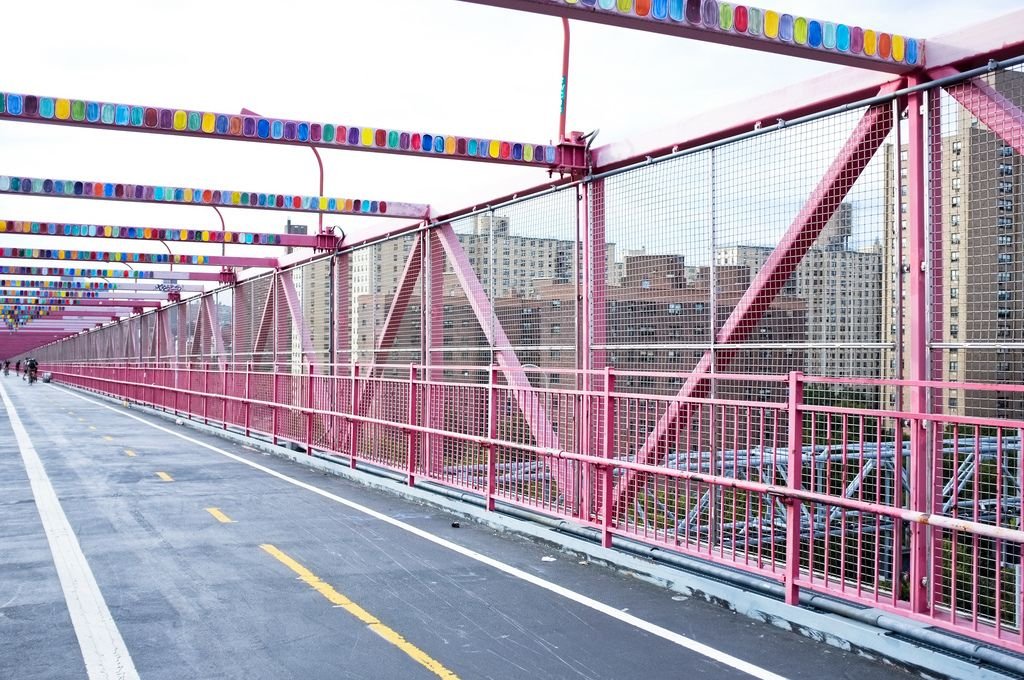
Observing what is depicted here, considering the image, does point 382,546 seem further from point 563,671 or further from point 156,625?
point 563,671

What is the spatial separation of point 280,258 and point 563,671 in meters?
20.4

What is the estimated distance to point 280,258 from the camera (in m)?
25.1

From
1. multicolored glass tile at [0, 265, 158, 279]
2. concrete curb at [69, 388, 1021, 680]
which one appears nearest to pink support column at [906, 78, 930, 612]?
concrete curb at [69, 388, 1021, 680]

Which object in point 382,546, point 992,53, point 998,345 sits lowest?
point 382,546

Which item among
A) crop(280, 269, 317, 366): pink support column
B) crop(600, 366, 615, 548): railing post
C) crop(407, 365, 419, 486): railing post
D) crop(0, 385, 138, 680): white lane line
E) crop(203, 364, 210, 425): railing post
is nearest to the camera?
crop(0, 385, 138, 680): white lane line

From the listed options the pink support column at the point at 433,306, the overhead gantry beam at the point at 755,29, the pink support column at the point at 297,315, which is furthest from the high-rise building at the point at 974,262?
the pink support column at the point at 297,315

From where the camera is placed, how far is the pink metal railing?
6.57 metres

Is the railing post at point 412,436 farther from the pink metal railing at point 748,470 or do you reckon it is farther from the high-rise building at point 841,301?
the high-rise building at point 841,301

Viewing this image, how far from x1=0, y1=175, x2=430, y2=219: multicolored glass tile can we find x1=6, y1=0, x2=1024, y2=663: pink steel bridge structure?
0.13 ft

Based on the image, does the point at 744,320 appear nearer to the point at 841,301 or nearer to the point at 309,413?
the point at 841,301

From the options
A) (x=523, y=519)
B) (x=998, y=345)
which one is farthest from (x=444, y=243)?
(x=998, y=345)

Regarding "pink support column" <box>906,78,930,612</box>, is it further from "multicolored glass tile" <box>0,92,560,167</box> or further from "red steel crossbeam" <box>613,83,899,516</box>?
"multicolored glass tile" <box>0,92,560,167</box>

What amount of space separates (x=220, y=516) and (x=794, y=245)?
7556mm

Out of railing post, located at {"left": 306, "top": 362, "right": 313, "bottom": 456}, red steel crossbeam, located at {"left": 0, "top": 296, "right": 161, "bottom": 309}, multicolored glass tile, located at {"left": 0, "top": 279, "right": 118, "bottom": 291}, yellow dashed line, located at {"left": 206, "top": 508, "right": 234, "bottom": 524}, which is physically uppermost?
multicolored glass tile, located at {"left": 0, "top": 279, "right": 118, "bottom": 291}
